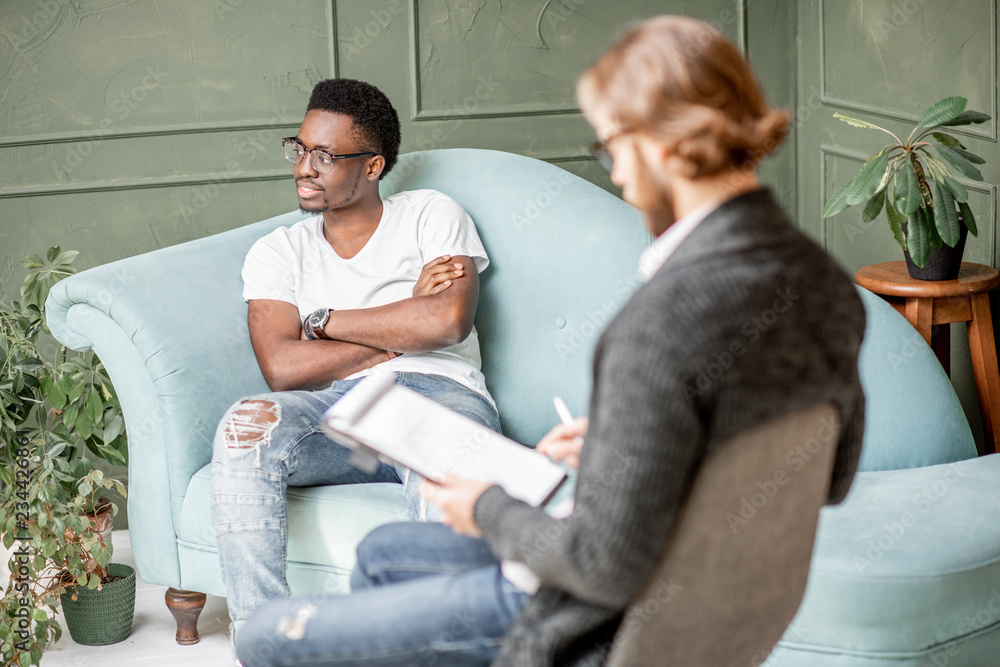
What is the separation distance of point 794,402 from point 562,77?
2.15 m

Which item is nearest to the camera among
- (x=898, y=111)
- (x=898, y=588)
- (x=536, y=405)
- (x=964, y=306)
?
(x=898, y=588)

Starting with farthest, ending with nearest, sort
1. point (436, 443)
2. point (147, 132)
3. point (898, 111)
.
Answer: point (147, 132), point (898, 111), point (436, 443)

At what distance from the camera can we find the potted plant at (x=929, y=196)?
1.95 m

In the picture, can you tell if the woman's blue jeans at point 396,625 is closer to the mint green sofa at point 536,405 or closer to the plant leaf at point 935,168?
the mint green sofa at point 536,405

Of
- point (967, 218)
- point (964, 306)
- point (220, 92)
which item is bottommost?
point (964, 306)

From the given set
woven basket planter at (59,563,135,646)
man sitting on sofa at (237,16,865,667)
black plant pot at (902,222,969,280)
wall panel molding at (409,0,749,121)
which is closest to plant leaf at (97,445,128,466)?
woven basket planter at (59,563,135,646)

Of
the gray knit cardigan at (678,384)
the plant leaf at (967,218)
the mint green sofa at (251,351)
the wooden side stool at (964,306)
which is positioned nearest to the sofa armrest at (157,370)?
the mint green sofa at (251,351)

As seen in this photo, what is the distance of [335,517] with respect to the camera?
1.69 m

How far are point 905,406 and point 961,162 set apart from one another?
21.4 inches

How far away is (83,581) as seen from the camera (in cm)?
188

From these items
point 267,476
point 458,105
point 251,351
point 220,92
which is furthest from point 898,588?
point 220,92

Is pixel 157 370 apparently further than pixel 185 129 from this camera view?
No

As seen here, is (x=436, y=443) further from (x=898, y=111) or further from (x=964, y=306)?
(x=898, y=111)

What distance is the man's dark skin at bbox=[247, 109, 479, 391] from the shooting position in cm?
184
